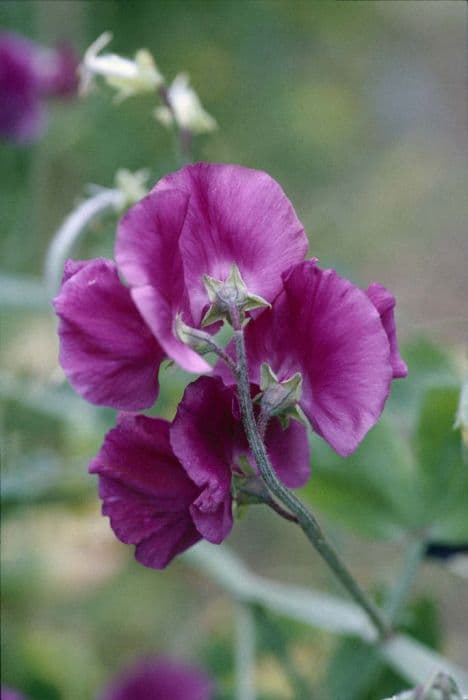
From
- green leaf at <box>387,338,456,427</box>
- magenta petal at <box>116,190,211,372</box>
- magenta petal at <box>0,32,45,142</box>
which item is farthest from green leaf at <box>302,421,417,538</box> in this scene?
magenta petal at <box>0,32,45,142</box>

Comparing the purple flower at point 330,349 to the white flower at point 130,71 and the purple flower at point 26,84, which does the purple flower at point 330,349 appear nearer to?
the white flower at point 130,71

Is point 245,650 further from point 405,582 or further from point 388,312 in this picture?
point 388,312

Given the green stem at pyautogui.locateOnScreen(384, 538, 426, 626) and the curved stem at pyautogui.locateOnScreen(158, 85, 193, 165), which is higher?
the curved stem at pyautogui.locateOnScreen(158, 85, 193, 165)

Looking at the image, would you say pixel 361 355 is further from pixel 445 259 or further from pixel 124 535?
pixel 445 259

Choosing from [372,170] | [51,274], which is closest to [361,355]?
[51,274]

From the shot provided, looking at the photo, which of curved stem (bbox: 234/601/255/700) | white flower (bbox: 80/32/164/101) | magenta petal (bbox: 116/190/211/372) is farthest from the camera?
curved stem (bbox: 234/601/255/700)

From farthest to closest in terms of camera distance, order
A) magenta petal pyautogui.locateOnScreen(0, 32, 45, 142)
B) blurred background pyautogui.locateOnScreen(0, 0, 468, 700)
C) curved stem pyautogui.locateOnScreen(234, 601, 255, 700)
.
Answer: magenta petal pyautogui.locateOnScreen(0, 32, 45, 142), blurred background pyautogui.locateOnScreen(0, 0, 468, 700), curved stem pyautogui.locateOnScreen(234, 601, 255, 700)

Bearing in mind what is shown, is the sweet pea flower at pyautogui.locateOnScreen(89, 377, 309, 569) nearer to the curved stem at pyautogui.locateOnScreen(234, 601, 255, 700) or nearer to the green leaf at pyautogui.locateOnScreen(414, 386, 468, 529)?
the green leaf at pyautogui.locateOnScreen(414, 386, 468, 529)
